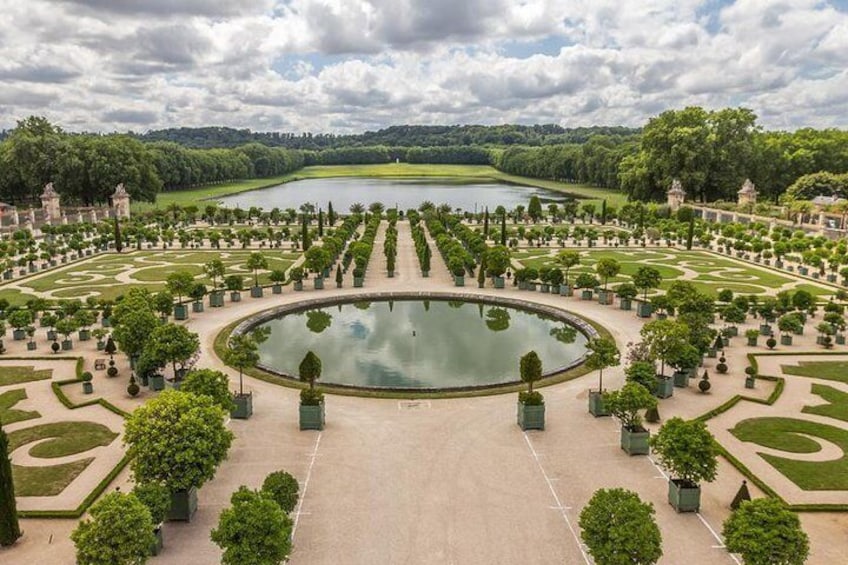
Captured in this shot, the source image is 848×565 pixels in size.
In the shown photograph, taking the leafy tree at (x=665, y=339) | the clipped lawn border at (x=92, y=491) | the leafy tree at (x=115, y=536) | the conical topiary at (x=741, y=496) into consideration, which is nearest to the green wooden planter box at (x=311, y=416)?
the clipped lawn border at (x=92, y=491)

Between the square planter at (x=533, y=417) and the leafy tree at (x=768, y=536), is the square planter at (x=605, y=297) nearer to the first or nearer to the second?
the square planter at (x=533, y=417)

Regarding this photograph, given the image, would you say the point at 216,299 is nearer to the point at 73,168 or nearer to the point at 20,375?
the point at 20,375

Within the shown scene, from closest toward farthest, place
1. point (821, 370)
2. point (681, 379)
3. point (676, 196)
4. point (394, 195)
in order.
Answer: point (681, 379), point (821, 370), point (676, 196), point (394, 195)

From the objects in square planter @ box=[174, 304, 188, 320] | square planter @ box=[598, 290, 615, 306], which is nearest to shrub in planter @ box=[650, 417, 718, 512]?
square planter @ box=[598, 290, 615, 306]

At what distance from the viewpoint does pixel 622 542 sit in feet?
43.5

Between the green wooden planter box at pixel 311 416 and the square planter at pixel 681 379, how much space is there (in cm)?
1461

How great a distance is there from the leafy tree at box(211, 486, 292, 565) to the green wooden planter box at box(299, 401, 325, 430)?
8710mm

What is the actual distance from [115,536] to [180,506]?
3444 mm

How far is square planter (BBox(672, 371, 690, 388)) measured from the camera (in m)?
26.9

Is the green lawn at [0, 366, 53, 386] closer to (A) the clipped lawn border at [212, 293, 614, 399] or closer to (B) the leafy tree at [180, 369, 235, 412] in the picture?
(A) the clipped lawn border at [212, 293, 614, 399]

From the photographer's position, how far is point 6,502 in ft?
51.1

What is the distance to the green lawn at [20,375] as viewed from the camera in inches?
1091

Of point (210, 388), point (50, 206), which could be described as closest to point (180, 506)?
point (210, 388)

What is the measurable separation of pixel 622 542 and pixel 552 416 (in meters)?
10.7
